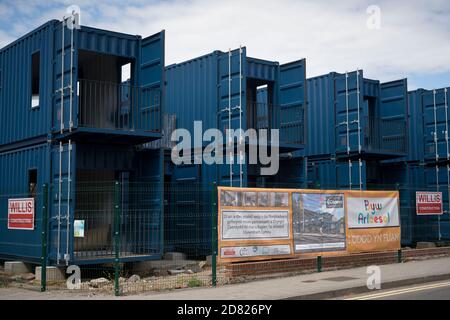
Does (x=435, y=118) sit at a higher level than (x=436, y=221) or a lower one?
higher

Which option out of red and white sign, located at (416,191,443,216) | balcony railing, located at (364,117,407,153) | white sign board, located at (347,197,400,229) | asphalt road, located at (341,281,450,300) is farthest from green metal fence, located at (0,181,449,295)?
balcony railing, located at (364,117,407,153)

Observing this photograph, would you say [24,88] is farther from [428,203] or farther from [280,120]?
[428,203]

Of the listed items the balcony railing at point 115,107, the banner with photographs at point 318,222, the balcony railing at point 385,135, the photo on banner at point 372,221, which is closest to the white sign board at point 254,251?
the banner with photographs at point 318,222

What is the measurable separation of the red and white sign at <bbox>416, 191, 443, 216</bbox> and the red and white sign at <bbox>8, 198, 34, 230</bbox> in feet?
41.7

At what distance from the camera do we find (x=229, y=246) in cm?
1345

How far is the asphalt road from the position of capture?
1155 cm

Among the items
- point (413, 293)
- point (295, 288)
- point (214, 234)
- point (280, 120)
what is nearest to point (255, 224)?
point (214, 234)

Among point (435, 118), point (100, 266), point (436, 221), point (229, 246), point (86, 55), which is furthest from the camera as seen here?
point (435, 118)

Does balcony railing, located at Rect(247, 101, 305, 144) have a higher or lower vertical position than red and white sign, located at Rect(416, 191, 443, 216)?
higher

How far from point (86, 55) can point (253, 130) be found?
5.68m

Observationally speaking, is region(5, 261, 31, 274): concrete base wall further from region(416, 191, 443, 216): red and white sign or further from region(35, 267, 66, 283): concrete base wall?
region(416, 191, 443, 216): red and white sign

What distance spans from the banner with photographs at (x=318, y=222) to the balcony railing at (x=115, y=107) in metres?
4.89

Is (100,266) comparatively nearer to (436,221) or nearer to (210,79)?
(210,79)

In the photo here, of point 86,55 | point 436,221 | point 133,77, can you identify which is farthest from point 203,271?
point 436,221
